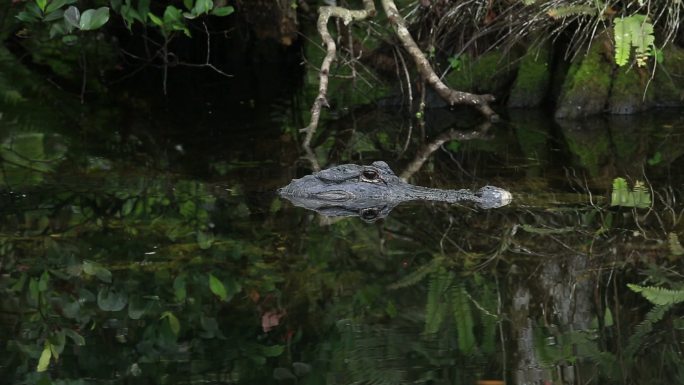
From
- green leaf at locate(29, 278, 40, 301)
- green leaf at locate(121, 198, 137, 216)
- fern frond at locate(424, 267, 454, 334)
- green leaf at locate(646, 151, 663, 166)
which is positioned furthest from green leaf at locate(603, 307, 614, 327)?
green leaf at locate(646, 151, 663, 166)

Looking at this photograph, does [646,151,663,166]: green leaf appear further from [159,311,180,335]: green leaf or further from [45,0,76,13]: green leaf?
[45,0,76,13]: green leaf

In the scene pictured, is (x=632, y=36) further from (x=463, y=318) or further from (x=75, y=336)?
(x=75, y=336)

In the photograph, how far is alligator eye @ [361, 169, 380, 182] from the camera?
22.1 ft

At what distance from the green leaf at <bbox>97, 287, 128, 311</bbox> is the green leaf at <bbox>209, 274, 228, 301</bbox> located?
412mm

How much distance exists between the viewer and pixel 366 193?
676 centimetres

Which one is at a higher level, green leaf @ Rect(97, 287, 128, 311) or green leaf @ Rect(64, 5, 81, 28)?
green leaf @ Rect(64, 5, 81, 28)

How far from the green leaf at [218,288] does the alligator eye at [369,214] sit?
1387 millimetres

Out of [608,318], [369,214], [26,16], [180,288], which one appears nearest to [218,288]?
[180,288]

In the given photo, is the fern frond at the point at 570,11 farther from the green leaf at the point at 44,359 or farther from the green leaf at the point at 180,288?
the green leaf at the point at 44,359

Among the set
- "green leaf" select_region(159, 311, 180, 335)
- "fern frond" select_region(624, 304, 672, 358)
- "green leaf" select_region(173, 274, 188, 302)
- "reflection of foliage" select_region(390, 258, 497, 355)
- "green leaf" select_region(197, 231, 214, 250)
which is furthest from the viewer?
"green leaf" select_region(197, 231, 214, 250)

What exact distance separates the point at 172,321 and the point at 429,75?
195 inches

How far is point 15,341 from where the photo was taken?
14.8 feet

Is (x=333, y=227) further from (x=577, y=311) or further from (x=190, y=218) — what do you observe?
(x=577, y=311)

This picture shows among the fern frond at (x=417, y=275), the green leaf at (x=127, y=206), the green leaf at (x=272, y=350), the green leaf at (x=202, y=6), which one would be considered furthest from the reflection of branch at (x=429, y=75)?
the green leaf at (x=272, y=350)
